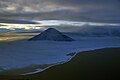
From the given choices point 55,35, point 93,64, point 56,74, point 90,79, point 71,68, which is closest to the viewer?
point 90,79

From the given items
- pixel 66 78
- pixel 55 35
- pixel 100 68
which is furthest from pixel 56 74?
pixel 55 35

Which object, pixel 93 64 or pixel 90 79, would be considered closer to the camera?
pixel 90 79

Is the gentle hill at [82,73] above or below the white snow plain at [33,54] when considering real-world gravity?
above

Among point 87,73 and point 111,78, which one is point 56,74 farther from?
point 111,78

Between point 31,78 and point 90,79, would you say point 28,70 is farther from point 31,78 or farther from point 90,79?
point 90,79

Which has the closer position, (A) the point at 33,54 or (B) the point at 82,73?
(B) the point at 82,73

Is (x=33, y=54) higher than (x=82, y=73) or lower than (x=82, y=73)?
lower

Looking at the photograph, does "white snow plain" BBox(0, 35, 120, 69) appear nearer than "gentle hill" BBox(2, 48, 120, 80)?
No

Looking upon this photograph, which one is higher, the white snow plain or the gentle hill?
the gentle hill

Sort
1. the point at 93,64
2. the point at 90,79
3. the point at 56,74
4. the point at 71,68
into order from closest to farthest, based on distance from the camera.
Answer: the point at 90,79 < the point at 56,74 < the point at 71,68 < the point at 93,64

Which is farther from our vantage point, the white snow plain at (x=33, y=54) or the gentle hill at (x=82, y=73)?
the white snow plain at (x=33, y=54)
